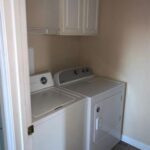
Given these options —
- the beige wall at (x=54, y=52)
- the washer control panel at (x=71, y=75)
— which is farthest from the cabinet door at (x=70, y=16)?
the washer control panel at (x=71, y=75)

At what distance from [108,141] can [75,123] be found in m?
0.83

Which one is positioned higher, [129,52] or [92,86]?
[129,52]

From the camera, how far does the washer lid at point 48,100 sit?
145 cm

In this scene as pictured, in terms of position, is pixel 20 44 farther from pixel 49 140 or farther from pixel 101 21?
pixel 101 21

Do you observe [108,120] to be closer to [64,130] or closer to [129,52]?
[64,130]

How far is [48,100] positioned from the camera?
65.2 inches

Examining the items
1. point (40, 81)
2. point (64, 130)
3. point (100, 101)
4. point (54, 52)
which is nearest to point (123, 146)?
point (100, 101)

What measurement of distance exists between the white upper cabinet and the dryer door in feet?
3.07

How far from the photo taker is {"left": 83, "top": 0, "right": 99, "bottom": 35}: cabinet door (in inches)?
80.9

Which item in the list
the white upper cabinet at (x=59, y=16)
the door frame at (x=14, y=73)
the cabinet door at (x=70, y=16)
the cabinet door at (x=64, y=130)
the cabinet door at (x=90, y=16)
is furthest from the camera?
the cabinet door at (x=90, y=16)

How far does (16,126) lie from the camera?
1.01m

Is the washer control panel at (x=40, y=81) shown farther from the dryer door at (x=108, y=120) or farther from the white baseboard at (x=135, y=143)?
the white baseboard at (x=135, y=143)

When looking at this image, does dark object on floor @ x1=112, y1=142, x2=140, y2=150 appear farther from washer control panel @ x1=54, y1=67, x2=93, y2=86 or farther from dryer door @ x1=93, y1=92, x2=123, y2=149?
washer control panel @ x1=54, y1=67, x2=93, y2=86

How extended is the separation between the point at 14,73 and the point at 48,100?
2.54ft
